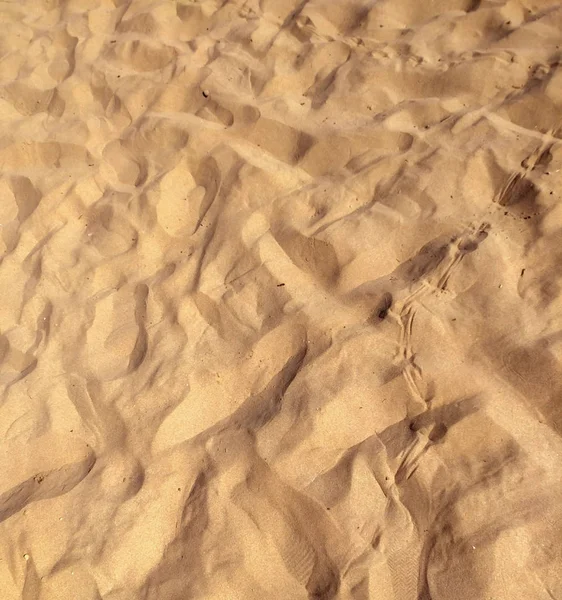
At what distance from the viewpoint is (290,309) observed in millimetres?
2164

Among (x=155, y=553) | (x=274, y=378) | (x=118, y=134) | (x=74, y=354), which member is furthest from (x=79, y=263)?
(x=155, y=553)

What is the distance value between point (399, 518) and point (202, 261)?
52.4 inches

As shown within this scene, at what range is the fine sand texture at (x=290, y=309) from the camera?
1.69m

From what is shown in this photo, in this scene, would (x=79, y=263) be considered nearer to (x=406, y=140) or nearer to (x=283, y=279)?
(x=283, y=279)


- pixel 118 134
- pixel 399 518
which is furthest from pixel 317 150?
pixel 399 518

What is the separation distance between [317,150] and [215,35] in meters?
1.29

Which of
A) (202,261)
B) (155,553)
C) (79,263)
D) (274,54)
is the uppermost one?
(274,54)

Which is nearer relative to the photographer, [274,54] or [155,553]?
[155,553]

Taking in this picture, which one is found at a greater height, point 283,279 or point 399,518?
point 283,279

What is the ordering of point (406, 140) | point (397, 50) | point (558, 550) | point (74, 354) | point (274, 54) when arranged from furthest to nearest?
point (274, 54)
point (397, 50)
point (406, 140)
point (74, 354)
point (558, 550)

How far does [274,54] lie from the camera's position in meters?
3.13

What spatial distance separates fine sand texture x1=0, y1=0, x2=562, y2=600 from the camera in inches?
66.6

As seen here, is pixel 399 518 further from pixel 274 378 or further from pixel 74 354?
pixel 74 354

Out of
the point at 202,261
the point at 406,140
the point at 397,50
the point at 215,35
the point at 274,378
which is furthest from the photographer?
the point at 215,35
